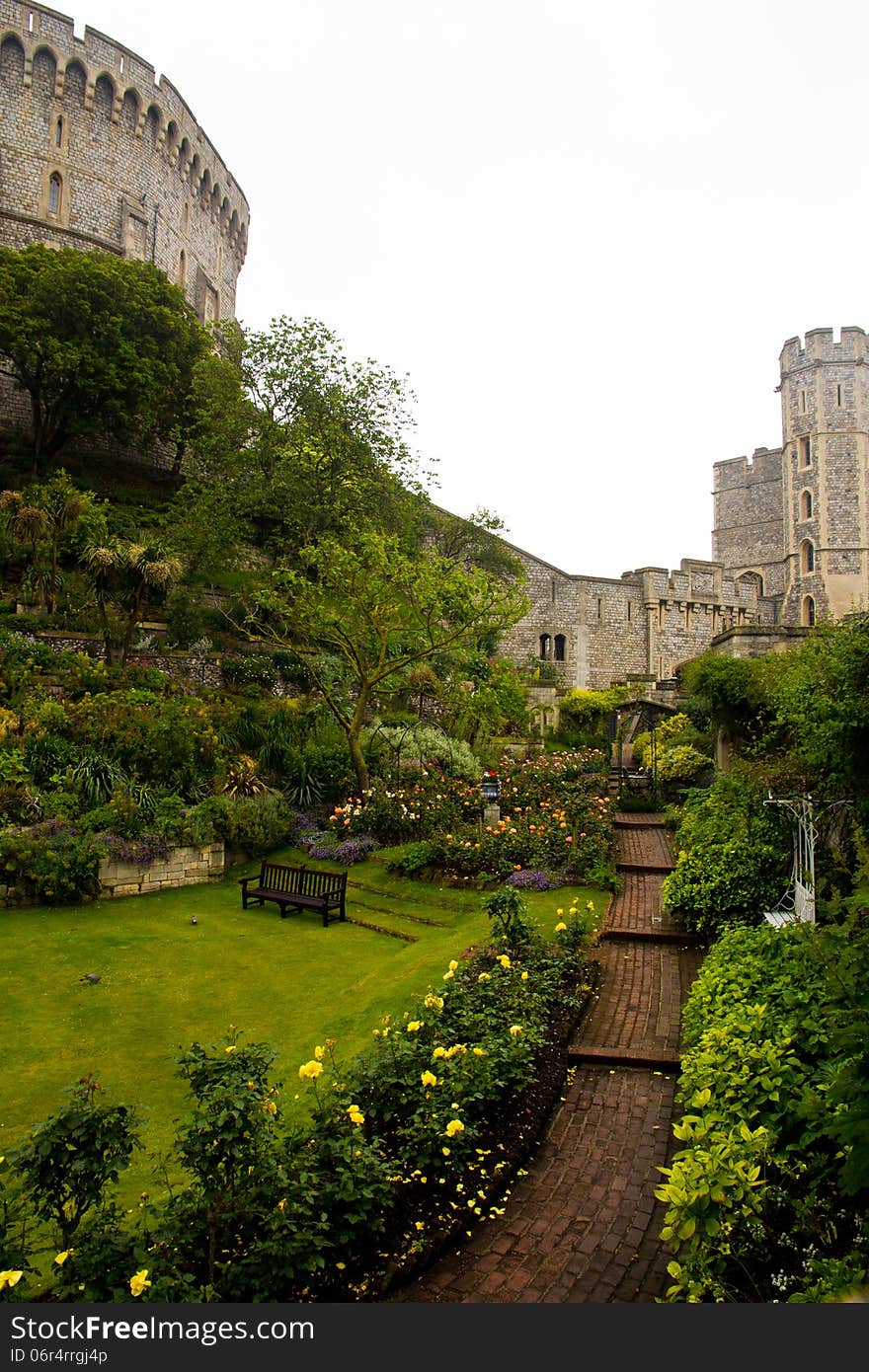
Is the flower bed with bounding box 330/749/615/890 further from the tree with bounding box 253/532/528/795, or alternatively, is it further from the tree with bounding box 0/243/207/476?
the tree with bounding box 0/243/207/476

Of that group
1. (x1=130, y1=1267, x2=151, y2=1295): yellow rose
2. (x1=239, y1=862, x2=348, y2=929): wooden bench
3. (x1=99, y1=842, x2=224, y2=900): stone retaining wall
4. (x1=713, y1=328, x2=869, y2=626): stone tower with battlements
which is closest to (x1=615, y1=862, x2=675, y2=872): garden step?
(x1=239, y1=862, x2=348, y2=929): wooden bench

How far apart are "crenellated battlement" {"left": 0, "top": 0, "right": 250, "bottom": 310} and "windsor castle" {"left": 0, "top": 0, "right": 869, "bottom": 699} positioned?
0.17 feet

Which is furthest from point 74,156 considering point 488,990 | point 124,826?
point 488,990

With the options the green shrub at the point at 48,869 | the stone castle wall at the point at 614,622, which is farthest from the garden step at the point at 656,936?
the stone castle wall at the point at 614,622

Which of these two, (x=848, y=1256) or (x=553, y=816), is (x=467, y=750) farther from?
(x=848, y=1256)

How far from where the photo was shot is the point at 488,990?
6.61m

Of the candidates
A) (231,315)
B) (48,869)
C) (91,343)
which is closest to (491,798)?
(48,869)

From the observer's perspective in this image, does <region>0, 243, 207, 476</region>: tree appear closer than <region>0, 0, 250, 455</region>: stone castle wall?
Yes

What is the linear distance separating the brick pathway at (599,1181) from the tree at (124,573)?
511 inches

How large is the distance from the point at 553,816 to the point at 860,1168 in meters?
10.9

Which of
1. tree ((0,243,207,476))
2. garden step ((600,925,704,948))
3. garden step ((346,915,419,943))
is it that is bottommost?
garden step ((346,915,419,943))

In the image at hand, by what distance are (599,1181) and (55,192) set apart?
129 ft

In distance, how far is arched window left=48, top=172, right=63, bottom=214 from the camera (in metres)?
31.6

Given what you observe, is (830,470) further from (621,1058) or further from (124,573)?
(621,1058)
